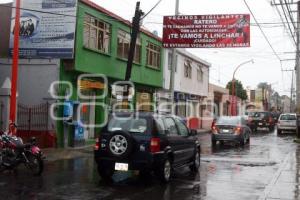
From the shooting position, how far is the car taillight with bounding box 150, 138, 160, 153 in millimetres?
11688

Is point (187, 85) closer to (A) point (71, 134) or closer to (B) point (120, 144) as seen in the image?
(A) point (71, 134)

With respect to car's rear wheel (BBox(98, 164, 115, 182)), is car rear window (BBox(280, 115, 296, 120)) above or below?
above

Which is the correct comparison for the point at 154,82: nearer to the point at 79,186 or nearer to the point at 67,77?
A: the point at 67,77

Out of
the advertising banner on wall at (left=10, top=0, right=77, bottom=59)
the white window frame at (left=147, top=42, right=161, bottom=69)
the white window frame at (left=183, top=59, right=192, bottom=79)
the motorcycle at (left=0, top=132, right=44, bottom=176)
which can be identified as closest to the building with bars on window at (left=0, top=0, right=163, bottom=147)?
the advertising banner on wall at (left=10, top=0, right=77, bottom=59)

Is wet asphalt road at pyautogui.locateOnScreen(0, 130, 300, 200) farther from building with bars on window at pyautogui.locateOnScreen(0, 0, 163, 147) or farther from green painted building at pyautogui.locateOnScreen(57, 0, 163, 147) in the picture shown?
green painted building at pyautogui.locateOnScreen(57, 0, 163, 147)

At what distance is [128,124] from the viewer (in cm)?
1212

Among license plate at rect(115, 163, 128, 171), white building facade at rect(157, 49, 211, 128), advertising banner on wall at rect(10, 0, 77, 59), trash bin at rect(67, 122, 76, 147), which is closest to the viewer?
license plate at rect(115, 163, 128, 171)

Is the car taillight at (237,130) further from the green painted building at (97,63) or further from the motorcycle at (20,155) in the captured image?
the motorcycle at (20,155)

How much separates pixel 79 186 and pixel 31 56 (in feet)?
36.9

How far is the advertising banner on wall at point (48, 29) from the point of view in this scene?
21.0 meters

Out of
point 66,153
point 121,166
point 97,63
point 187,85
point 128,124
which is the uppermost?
point 187,85

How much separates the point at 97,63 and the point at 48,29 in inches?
125

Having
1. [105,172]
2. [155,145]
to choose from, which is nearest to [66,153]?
[105,172]

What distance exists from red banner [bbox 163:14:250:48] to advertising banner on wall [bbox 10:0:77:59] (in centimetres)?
575
